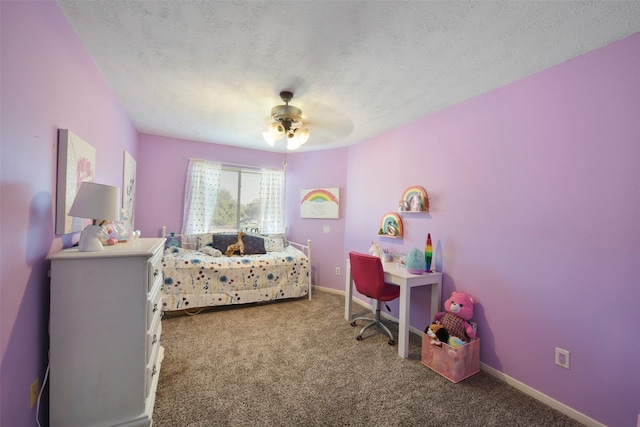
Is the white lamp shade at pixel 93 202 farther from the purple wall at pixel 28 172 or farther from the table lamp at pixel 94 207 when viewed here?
the purple wall at pixel 28 172

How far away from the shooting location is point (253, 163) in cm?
420

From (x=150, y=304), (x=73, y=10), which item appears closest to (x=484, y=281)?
(x=150, y=304)

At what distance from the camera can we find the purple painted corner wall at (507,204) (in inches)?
42.6

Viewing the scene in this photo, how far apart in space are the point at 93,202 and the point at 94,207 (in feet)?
0.08

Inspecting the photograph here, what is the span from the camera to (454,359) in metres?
1.89

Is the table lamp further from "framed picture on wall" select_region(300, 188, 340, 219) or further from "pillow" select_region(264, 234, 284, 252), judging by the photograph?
"framed picture on wall" select_region(300, 188, 340, 219)

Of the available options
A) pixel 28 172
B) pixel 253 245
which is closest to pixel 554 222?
pixel 28 172

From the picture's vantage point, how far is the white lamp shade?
1268mm

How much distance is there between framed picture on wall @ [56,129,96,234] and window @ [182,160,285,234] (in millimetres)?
2214

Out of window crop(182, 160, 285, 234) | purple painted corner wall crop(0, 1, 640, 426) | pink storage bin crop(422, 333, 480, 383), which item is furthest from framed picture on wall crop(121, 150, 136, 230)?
pink storage bin crop(422, 333, 480, 383)

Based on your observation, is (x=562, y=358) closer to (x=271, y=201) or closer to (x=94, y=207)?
(x=94, y=207)

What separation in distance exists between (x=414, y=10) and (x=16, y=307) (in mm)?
2228

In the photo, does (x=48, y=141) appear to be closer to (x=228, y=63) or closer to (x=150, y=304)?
(x=150, y=304)

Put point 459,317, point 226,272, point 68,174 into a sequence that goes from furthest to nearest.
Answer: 1. point 226,272
2. point 459,317
3. point 68,174
